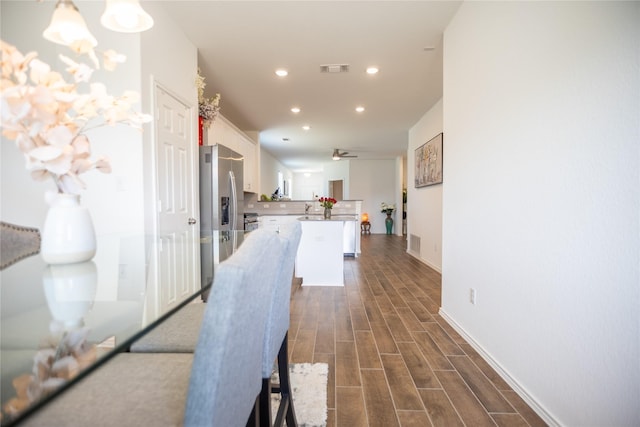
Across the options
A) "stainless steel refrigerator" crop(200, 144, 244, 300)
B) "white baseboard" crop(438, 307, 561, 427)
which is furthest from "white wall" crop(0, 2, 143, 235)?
"white baseboard" crop(438, 307, 561, 427)

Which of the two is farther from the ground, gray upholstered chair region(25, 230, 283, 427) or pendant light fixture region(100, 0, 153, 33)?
pendant light fixture region(100, 0, 153, 33)

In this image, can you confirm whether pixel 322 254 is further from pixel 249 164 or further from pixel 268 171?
pixel 268 171

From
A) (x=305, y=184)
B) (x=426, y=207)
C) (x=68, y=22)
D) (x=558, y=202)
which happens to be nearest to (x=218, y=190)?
(x=68, y=22)

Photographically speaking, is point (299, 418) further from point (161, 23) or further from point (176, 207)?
point (161, 23)

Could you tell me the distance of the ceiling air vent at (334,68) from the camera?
11.6ft

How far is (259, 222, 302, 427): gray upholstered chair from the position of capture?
105 centimetres

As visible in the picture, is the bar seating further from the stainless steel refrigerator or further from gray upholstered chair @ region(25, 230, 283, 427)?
the stainless steel refrigerator

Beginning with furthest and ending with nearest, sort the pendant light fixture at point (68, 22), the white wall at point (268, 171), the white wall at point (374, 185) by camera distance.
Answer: the white wall at point (374, 185) < the white wall at point (268, 171) < the pendant light fixture at point (68, 22)

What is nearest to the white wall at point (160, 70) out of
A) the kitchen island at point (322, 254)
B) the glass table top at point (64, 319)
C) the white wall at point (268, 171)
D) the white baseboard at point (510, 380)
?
the glass table top at point (64, 319)

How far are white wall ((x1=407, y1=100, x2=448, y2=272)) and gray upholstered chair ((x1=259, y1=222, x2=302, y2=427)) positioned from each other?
3.77 meters

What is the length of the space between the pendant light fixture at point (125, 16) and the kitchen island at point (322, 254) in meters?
2.75

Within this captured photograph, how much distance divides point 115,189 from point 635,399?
114 inches

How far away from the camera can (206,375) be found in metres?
0.56

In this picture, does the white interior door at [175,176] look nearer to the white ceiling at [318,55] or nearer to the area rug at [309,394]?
the white ceiling at [318,55]
